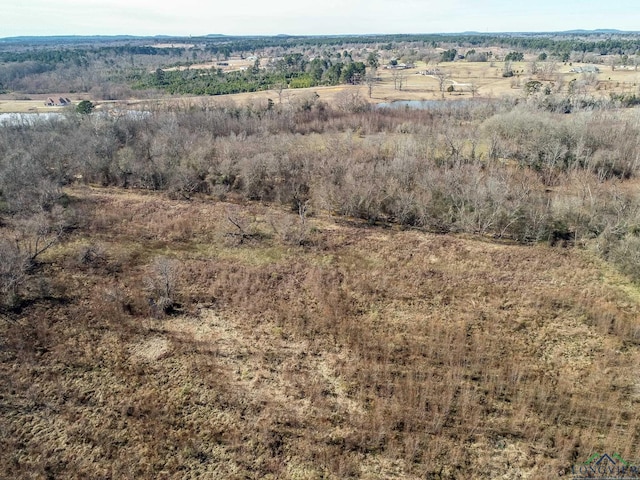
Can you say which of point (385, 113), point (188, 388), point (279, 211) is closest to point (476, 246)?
point (279, 211)

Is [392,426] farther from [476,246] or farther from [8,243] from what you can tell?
[8,243]

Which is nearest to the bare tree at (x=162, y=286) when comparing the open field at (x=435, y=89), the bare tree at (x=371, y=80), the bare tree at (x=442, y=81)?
the open field at (x=435, y=89)

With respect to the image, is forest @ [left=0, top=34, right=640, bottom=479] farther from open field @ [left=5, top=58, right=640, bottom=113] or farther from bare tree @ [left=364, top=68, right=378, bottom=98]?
bare tree @ [left=364, top=68, right=378, bottom=98]

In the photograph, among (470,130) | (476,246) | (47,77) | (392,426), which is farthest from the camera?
(47,77)

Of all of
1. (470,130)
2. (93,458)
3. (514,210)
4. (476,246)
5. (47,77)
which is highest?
(47,77)


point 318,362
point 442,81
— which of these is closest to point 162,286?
point 318,362

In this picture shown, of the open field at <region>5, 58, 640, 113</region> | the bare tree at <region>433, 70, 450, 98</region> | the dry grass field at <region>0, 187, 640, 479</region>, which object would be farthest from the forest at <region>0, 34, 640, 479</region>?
the bare tree at <region>433, 70, 450, 98</region>

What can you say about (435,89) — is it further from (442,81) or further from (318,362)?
(318,362)

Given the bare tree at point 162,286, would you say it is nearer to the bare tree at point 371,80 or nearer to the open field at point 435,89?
the open field at point 435,89
